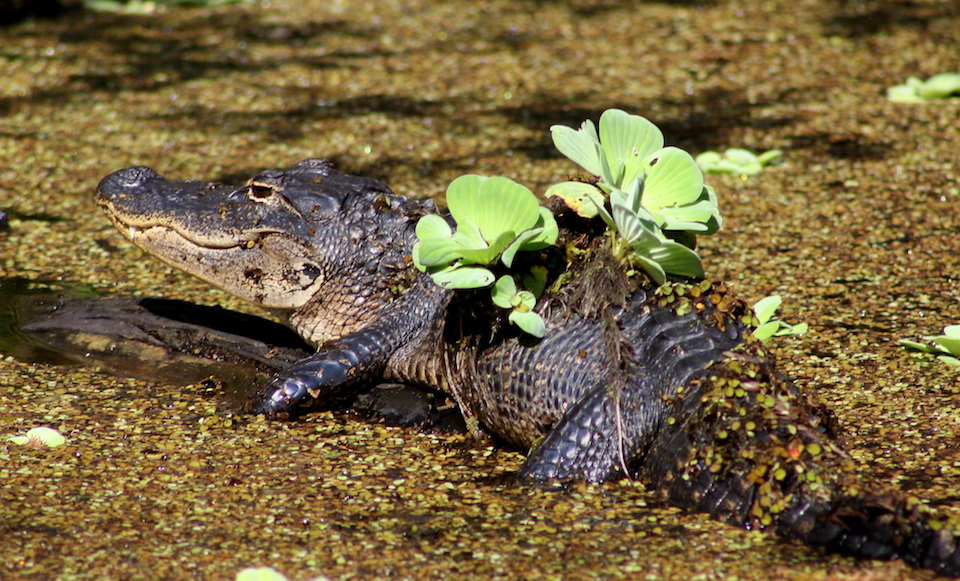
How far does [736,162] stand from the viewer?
5.44 m

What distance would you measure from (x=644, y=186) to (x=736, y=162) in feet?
8.56

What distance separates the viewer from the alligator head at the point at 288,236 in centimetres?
374

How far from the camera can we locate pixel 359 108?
630cm

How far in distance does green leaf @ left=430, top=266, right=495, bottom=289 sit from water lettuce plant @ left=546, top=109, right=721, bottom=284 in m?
0.32

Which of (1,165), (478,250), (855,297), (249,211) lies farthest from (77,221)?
(855,297)

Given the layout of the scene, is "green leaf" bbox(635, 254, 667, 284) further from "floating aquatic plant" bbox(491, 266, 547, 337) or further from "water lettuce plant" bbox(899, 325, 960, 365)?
"water lettuce plant" bbox(899, 325, 960, 365)

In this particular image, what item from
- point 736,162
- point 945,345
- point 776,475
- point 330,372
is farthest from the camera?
point 736,162

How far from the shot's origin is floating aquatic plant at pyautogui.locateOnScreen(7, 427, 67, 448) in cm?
306

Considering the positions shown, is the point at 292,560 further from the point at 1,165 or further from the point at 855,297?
the point at 1,165

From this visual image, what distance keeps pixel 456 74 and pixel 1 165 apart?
2.71 m

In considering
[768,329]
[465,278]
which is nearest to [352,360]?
[465,278]

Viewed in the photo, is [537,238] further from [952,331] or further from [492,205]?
[952,331]

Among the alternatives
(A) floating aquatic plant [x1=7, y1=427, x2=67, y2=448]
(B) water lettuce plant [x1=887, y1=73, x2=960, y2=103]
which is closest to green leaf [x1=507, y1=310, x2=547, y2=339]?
(A) floating aquatic plant [x1=7, y1=427, x2=67, y2=448]

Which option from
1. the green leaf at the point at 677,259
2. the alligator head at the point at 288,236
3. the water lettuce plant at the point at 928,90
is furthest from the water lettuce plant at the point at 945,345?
the water lettuce plant at the point at 928,90
